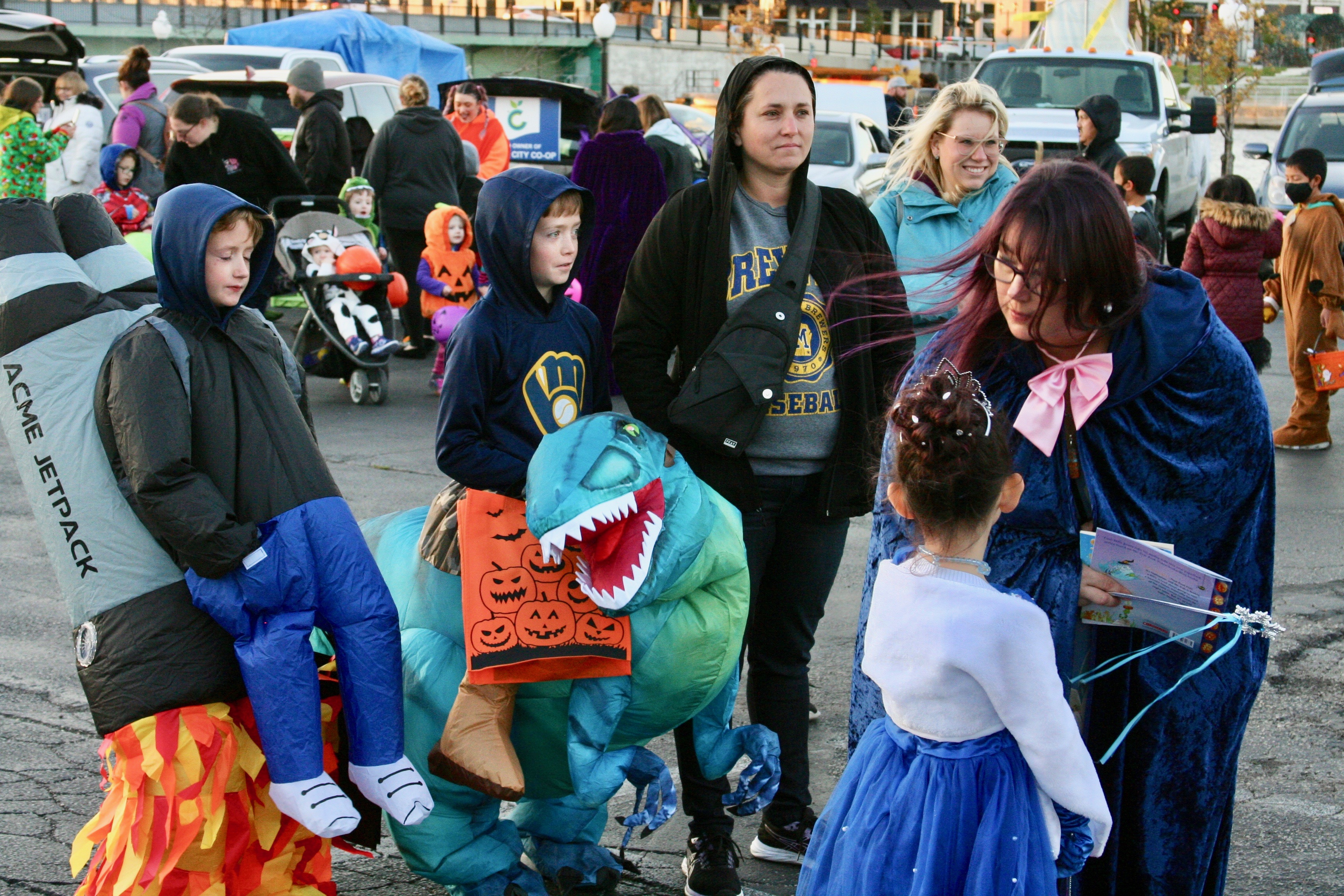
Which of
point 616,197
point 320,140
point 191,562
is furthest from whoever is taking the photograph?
point 320,140

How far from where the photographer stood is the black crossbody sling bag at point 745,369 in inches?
129

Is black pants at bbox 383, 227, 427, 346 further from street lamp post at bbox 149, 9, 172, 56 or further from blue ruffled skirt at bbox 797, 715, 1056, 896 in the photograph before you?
street lamp post at bbox 149, 9, 172, 56

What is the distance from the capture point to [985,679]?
224cm

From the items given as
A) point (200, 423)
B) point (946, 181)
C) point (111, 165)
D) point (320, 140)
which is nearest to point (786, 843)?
point (200, 423)

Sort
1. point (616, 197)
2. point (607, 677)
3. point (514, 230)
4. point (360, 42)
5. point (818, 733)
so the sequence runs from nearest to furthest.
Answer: point (607, 677)
point (514, 230)
point (818, 733)
point (616, 197)
point (360, 42)

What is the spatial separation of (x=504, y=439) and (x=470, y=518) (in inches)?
8.1

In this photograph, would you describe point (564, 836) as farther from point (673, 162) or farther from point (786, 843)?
point (673, 162)

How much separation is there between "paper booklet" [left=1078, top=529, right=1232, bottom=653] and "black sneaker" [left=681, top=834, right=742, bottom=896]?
49.1 inches

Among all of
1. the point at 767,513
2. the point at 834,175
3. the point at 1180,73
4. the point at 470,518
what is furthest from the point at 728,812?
the point at 1180,73

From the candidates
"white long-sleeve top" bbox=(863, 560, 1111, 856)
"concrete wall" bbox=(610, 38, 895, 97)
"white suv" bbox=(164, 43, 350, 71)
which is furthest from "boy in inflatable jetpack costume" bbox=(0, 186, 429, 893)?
"concrete wall" bbox=(610, 38, 895, 97)

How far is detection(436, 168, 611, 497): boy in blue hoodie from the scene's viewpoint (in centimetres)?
305

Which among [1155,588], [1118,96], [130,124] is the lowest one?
[1155,588]

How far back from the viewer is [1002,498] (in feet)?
7.96

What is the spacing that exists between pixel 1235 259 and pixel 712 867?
666 centimetres
